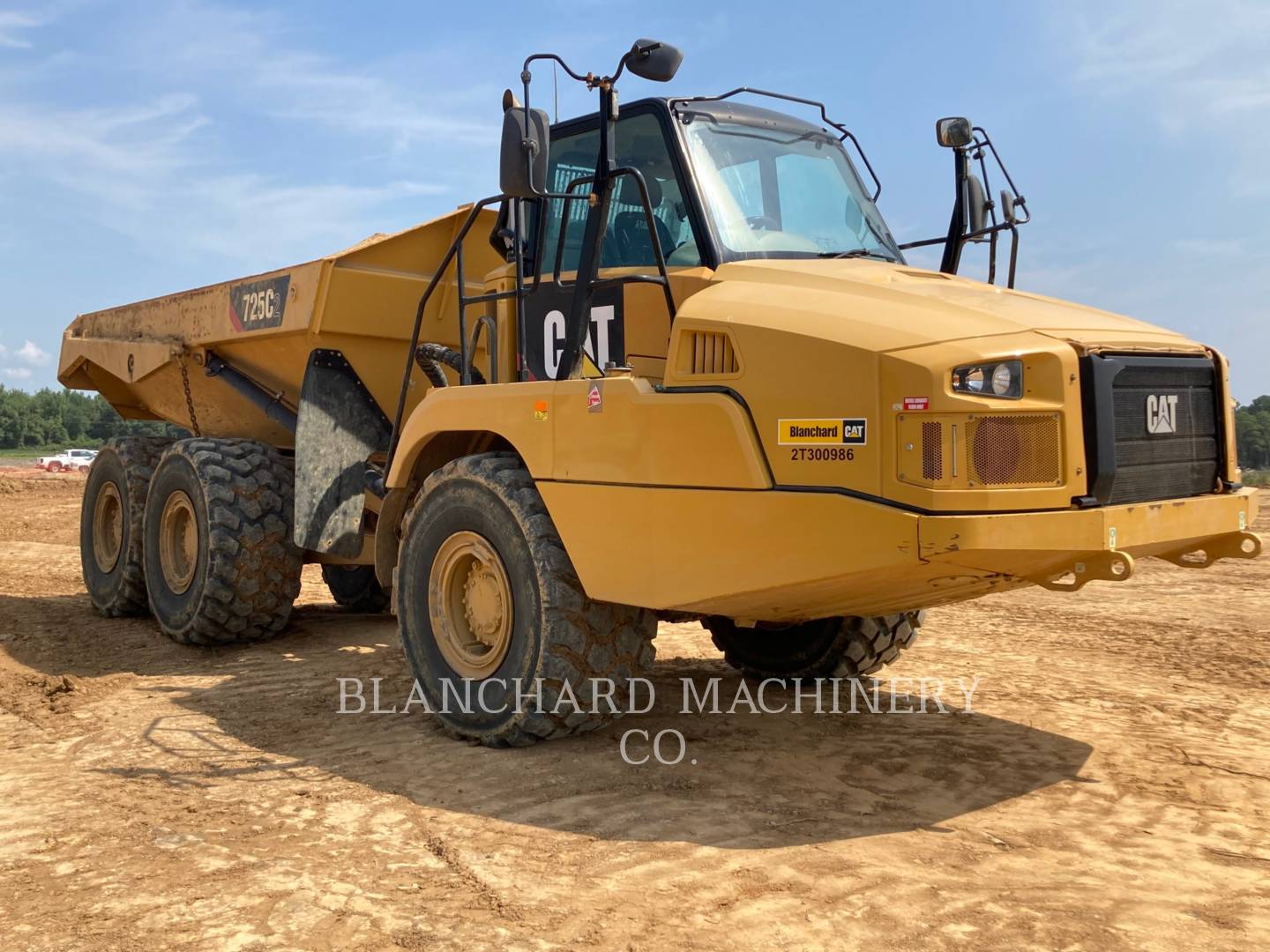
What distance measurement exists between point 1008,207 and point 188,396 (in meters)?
6.34

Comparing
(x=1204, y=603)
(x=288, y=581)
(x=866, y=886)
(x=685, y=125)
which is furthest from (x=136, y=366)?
(x=1204, y=603)

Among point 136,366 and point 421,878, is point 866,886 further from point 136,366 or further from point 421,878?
point 136,366

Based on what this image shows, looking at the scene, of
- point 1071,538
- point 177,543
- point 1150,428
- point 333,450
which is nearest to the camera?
point 1071,538

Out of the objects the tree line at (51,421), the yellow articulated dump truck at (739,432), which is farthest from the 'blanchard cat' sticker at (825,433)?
the tree line at (51,421)

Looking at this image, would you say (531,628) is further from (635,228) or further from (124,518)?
(124,518)

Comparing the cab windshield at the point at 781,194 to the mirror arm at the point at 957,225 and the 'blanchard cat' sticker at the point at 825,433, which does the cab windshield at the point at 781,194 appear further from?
the 'blanchard cat' sticker at the point at 825,433

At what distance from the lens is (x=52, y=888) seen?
141 inches

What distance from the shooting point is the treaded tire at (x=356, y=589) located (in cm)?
980

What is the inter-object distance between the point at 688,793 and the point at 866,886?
1083mm

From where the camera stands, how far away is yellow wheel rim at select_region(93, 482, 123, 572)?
906 centimetres

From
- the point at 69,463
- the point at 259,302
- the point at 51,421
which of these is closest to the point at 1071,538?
the point at 259,302

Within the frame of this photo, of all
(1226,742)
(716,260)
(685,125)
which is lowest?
(1226,742)

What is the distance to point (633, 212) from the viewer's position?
5.05m

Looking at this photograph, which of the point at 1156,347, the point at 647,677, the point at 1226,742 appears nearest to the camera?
the point at 1156,347
